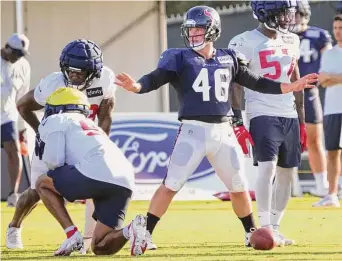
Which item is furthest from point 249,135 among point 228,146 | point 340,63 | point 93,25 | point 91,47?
point 93,25

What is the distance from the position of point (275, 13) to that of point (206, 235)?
6.86 ft

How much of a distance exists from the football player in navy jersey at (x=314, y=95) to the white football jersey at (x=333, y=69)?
344mm

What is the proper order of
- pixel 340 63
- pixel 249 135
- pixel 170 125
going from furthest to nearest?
pixel 170 125, pixel 340 63, pixel 249 135

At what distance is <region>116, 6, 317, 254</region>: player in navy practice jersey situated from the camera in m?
7.96

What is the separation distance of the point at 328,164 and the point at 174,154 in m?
5.07

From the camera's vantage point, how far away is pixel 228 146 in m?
8.00

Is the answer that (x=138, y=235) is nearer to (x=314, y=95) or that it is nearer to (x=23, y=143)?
(x=314, y=95)

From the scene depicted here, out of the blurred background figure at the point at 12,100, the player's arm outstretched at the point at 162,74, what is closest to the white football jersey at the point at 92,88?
the player's arm outstretched at the point at 162,74

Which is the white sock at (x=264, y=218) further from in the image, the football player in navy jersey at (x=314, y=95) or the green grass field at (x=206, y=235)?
the football player in navy jersey at (x=314, y=95)

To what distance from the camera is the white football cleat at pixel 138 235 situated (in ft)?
23.9

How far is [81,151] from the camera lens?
741 cm

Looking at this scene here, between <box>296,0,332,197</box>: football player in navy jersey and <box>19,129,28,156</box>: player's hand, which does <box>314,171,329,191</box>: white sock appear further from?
<box>19,129,28,156</box>: player's hand

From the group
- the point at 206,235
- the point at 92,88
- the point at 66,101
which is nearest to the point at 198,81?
the point at 92,88

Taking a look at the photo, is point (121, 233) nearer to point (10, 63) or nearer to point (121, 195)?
point (121, 195)
